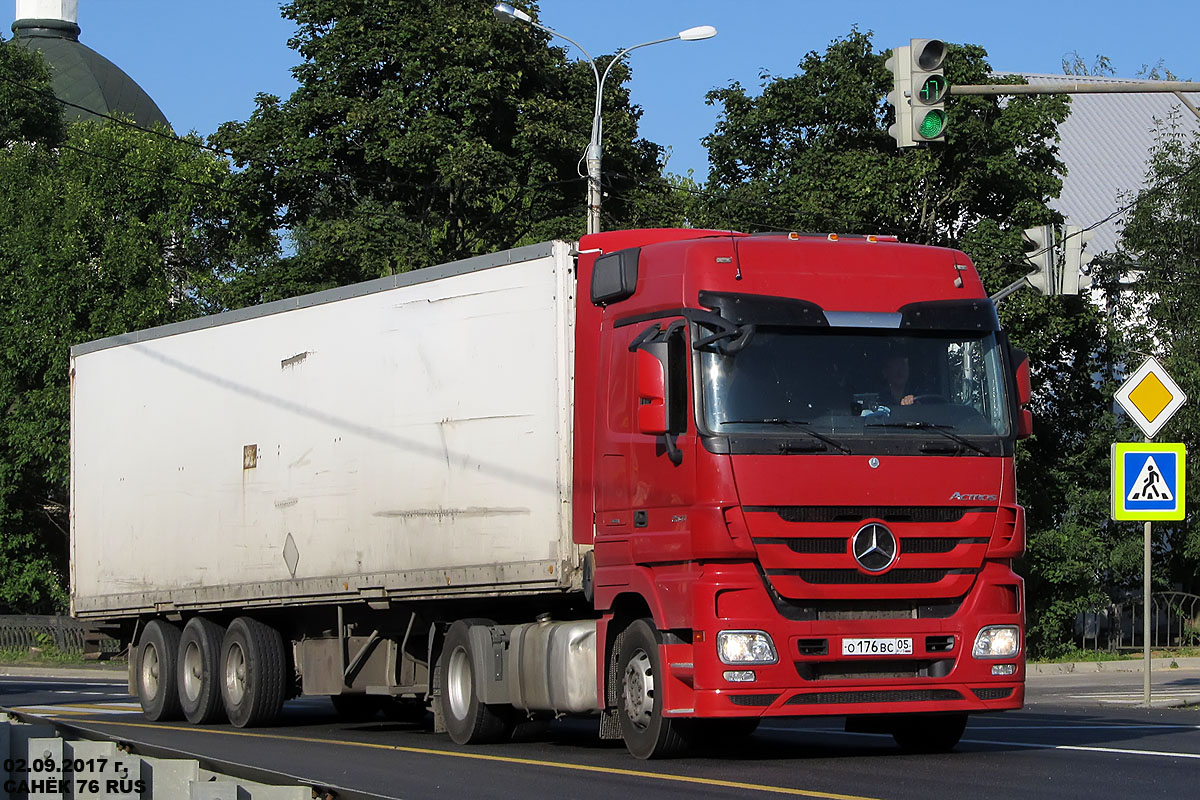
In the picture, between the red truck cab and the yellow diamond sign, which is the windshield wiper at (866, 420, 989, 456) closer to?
the red truck cab

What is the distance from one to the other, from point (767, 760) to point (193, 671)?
27.4ft

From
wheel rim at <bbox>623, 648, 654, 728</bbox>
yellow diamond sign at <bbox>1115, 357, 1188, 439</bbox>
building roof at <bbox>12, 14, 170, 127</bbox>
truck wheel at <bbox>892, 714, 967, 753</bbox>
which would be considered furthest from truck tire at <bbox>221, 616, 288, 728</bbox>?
building roof at <bbox>12, 14, 170, 127</bbox>

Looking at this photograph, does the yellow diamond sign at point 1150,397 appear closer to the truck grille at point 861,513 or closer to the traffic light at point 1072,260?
the traffic light at point 1072,260

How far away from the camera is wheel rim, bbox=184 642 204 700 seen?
18688 millimetres

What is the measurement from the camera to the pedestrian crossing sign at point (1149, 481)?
1898cm

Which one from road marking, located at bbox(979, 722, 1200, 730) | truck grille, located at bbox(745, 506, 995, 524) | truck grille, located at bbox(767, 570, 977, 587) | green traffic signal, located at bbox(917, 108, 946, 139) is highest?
green traffic signal, located at bbox(917, 108, 946, 139)

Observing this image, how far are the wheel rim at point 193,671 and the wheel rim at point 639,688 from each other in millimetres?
7549

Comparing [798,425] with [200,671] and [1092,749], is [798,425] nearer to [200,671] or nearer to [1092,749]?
[1092,749]

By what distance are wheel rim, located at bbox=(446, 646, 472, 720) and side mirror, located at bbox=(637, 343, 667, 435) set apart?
3612 mm

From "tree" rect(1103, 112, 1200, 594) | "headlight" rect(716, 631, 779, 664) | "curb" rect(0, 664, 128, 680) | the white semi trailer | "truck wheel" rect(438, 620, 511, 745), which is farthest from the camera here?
"tree" rect(1103, 112, 1200, 594)

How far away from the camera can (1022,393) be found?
12.2 metres

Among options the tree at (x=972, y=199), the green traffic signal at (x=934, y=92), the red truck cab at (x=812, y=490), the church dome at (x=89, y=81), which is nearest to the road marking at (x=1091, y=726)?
the red truck cab at (x=812, y=490)

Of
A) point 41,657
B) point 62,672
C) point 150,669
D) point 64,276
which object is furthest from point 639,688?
point 64,276

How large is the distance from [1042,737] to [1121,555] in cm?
2146
